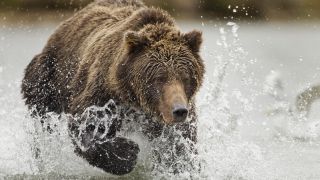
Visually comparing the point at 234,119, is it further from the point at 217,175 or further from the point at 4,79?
the point at 4,79

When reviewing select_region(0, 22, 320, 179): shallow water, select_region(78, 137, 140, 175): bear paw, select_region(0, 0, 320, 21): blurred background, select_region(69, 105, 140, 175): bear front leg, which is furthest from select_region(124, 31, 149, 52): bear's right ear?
select_region(0, 0, 320, 21): blurred background

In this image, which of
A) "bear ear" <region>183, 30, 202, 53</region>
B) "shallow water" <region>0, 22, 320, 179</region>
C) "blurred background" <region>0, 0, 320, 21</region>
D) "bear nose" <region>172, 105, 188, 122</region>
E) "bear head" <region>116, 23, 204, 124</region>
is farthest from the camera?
"blurred background" <region>0, 0, 320, 21</region>

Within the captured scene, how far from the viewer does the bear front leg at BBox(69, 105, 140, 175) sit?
7809 mm

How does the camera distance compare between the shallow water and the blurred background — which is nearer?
the shallow water

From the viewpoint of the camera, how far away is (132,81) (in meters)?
7.72

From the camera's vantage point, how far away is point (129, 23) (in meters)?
8.30

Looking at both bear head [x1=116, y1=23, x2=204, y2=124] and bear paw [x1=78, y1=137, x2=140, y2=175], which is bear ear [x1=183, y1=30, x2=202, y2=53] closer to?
bear head [x1=116, y1=23, x2=204, y2=124]

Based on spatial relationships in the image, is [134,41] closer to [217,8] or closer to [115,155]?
[115,155]

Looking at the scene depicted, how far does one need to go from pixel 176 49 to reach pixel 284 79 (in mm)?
10833

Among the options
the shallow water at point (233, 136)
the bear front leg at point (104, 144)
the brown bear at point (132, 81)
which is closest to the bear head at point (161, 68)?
the brown bear at point (132, 81)

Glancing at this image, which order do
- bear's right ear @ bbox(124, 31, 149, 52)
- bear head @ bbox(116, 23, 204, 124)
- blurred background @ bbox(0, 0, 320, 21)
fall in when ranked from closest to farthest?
bear head @ bbox(116, 23, 204, 124) → bear's right ear @ bbox(124, 31, 149, 52) → blurred background @ bbox(0, 0, 320, 21)

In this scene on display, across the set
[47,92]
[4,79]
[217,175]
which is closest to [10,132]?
[47,92]

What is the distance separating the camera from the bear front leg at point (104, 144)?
307 inches

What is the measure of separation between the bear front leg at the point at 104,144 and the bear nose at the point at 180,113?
2.82 feet
